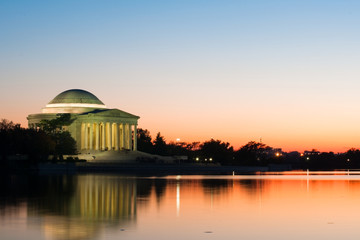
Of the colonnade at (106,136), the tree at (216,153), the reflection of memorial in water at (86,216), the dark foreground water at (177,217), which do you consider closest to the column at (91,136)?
the colonnade at (106,136)

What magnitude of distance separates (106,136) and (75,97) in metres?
13.7

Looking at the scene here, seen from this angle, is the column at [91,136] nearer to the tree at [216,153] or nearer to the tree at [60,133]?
the tree at [60,133]

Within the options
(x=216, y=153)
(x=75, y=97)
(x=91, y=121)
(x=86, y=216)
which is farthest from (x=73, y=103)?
(x=86, y=216)

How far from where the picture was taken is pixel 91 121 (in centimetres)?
15512

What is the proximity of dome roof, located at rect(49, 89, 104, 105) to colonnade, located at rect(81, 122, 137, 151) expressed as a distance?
8.79 metres

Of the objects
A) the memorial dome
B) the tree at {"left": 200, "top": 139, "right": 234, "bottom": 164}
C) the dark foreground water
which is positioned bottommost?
the dark foreground water

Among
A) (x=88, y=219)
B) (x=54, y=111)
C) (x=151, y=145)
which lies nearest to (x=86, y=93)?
(x=54, y=111)

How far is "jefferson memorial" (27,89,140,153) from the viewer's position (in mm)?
155000

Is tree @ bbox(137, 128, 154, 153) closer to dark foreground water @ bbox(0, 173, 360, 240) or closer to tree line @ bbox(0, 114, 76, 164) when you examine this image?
tree line @ bbox(0, 114, 76, 164)

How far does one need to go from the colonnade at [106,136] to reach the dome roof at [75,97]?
8.79 meters

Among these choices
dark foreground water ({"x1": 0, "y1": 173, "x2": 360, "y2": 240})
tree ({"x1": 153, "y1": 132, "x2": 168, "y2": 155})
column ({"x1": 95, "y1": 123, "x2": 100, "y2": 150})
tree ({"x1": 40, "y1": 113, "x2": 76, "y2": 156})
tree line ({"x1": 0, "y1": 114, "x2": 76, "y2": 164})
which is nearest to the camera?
dark foreground water ({"x1": 0, "y1": 173, "x2": 360, "y2": 240})

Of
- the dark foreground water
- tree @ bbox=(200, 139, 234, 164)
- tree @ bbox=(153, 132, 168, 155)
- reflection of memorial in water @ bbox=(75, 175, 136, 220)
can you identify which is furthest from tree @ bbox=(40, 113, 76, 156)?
the dark foreground water

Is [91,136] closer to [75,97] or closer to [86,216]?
[75,97]

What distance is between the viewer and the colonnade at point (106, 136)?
155375 millimetres
